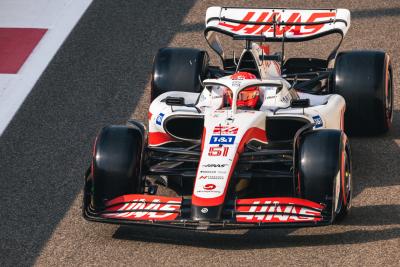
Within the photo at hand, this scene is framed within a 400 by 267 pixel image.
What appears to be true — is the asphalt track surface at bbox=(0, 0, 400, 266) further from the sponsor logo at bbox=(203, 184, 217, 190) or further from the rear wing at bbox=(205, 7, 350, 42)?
the rear wing at bbox=(205, 7, 350, 42)

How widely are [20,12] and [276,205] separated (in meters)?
7.80

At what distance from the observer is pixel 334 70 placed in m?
12.2

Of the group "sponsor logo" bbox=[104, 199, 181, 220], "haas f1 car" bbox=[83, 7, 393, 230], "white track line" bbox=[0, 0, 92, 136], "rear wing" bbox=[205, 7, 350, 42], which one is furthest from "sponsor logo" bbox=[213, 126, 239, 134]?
"white track line" bbox=[0, 0, 92, 136]

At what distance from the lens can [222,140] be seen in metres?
10.5

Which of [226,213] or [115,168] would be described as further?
[115,168]

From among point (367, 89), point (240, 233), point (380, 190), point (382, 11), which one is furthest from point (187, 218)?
point (382, 11)

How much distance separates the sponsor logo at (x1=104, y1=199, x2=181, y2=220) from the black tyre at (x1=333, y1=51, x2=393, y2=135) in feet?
9.14

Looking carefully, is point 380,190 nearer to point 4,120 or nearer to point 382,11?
point 4,120

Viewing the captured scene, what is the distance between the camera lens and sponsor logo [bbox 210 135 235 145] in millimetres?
10438

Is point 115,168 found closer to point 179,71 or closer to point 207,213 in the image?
point 207,213

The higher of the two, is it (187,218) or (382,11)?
(187,218)

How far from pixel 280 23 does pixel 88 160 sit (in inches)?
94.8

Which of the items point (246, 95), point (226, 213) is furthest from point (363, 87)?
A: point (226, 213)

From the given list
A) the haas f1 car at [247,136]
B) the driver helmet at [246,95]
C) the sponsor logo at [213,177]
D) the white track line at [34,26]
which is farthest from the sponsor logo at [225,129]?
the white track line at [34,26]
